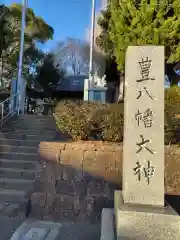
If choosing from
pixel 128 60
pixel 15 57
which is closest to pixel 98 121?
pixel 128 60

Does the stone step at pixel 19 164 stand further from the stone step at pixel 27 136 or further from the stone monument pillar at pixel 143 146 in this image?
the stone monument pillar at pixel 143 146

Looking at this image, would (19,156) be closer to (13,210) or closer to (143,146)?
(13,210)

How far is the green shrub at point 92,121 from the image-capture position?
4895 millimetres

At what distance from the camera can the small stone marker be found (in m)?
2.97

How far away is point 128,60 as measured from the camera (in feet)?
10.4

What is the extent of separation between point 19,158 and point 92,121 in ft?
6.77

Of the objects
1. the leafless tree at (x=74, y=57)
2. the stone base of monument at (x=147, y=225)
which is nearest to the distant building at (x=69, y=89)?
the leafless tree at (x=74, y=57)

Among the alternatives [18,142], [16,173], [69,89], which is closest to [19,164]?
[16,173]

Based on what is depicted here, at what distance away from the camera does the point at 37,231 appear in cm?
380

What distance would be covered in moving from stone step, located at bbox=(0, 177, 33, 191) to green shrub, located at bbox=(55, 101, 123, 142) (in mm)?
1238

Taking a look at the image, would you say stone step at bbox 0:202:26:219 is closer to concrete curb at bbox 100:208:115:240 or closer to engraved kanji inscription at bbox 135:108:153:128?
concrete curb at bbox 100:208:115:240

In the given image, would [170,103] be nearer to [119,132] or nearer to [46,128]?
[119,132]

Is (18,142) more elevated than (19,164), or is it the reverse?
(18,142)

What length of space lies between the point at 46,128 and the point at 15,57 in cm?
1106
